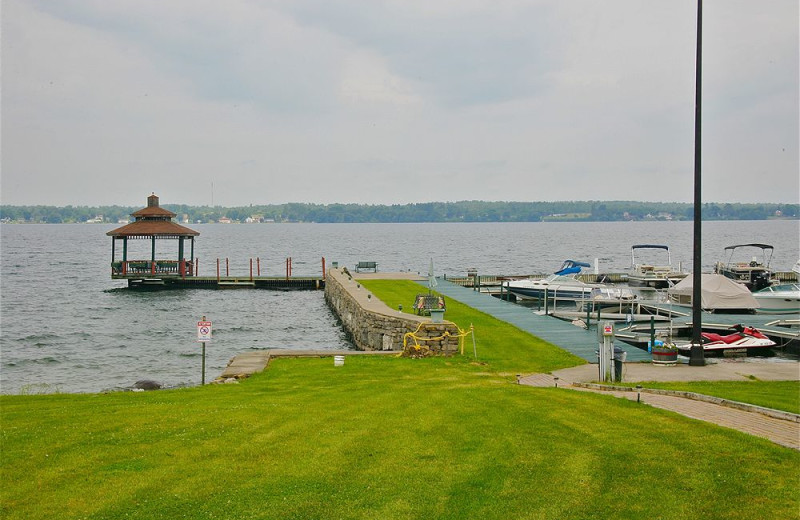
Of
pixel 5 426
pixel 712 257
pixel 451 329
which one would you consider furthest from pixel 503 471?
pixel 712 257

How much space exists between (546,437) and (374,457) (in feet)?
8.42

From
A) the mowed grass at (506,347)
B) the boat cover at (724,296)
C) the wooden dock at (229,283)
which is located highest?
the boat cover at (724,296)

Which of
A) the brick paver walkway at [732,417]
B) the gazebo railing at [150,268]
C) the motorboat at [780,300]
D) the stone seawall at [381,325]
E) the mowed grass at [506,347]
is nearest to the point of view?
the brick paver walkway at [732,417]

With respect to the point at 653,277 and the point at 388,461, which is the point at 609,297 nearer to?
the point at 653,277

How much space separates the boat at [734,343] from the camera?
24.0 meters

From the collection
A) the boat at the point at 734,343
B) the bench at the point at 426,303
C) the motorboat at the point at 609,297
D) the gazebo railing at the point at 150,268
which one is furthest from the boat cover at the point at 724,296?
the gazebo railing at the point at 150,268

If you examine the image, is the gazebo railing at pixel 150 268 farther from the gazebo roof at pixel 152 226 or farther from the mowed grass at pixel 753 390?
the mowed grass at pixel 753 390

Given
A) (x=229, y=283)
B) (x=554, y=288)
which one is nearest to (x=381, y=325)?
(x=554, y=288)

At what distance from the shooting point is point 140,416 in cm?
1166

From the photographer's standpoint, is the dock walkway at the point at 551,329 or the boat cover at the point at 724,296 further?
the boat cover at the point at 724,296

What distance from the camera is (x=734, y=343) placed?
2438 centimetres

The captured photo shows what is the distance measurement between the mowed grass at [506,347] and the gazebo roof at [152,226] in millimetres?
32045

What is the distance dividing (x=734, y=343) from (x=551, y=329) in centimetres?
624

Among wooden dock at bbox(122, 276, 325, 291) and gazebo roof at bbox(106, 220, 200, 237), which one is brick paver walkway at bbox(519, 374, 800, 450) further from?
gazebo roof at bbox(106, 220, 200, 237)
